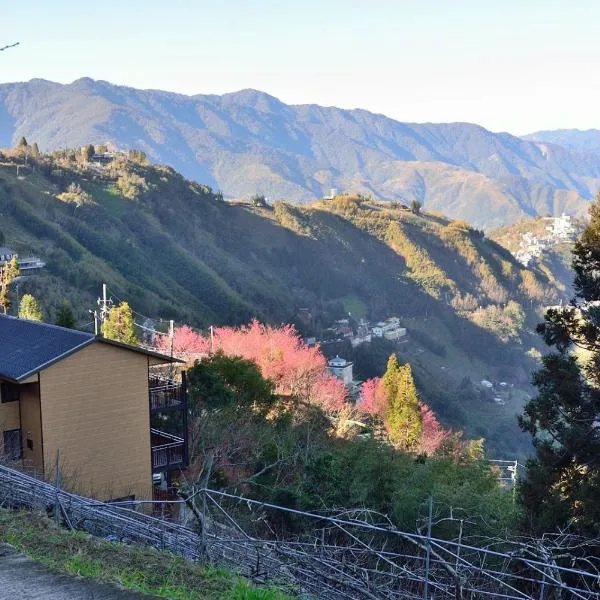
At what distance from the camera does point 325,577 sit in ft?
17.1

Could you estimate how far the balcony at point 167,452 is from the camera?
1374cm

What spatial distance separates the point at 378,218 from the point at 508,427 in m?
58.5

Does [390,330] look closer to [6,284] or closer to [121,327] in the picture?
[6,284]

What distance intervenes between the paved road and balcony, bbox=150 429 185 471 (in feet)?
30.6

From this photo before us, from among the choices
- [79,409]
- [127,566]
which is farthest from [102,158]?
[127,566]

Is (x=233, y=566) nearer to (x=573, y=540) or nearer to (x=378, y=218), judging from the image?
(x=573, y=540)

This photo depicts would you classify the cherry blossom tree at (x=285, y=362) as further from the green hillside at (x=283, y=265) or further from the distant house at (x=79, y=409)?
the distant house at (x=79, y=409)

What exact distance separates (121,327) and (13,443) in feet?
44.0

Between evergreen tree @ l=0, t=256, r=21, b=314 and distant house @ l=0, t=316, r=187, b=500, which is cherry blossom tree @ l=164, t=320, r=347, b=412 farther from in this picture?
distant house @ l=0, t=316, r=187, b=500

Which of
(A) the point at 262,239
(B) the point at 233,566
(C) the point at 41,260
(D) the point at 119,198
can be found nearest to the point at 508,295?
(A) the point at 262,239

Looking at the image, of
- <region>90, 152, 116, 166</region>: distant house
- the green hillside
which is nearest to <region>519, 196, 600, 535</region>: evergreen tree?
the green hillside

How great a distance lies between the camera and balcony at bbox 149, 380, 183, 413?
45.6ft

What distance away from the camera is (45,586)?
4090 mm

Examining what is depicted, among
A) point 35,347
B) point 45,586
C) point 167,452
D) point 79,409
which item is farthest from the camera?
point 167,452
